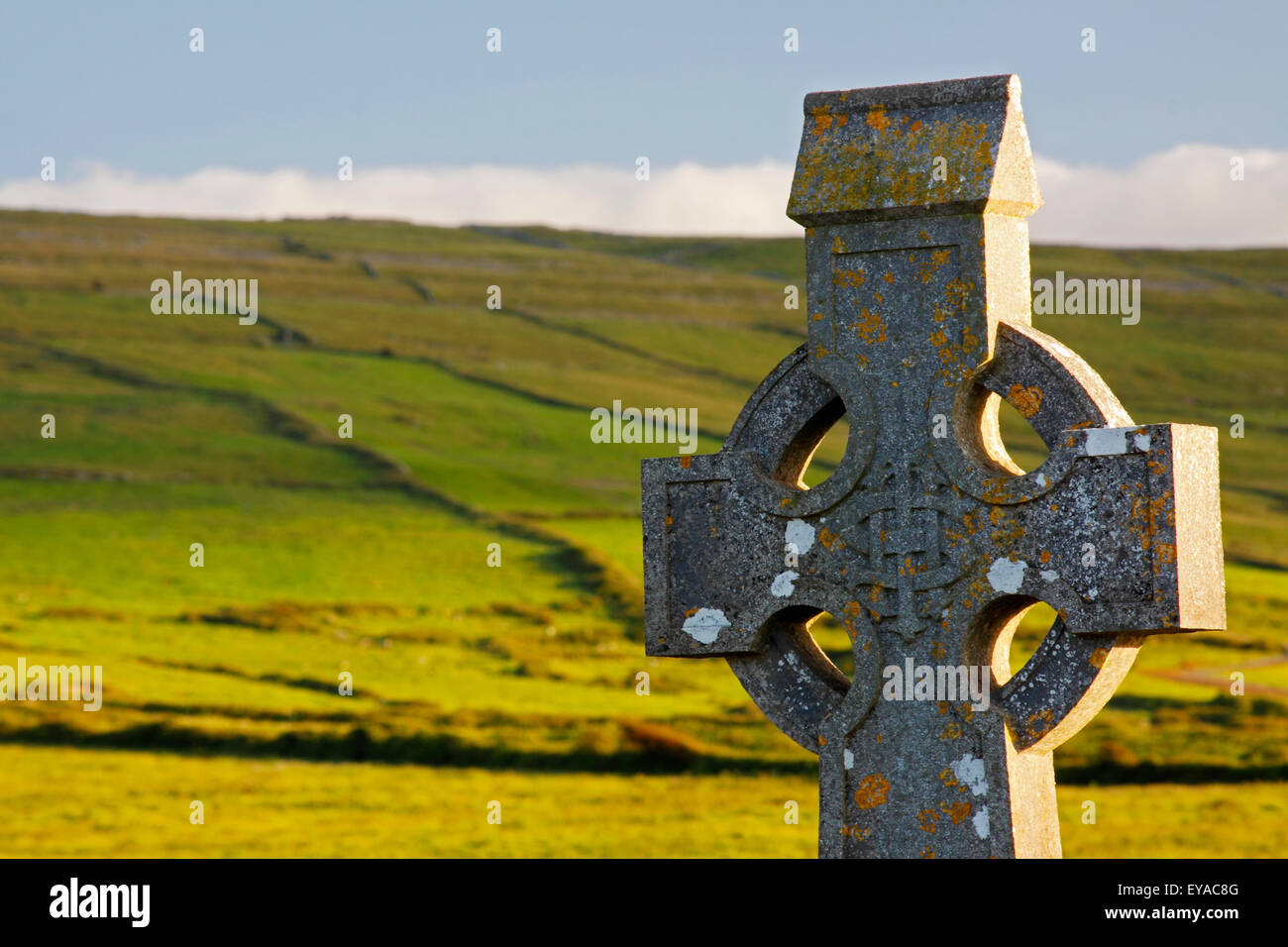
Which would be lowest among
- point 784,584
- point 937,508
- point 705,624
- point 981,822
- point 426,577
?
point 981,822

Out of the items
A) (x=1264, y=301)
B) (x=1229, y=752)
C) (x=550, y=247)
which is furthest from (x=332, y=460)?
(x=550, y=247)

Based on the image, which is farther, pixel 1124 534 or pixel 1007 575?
pixel 1007 575

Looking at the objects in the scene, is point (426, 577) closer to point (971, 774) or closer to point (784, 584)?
point (784, 584)

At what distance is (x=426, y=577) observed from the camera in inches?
2437

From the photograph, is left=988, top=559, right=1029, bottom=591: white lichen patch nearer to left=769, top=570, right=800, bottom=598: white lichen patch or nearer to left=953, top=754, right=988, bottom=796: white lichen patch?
left=953, top=754, right=988, bottom=796: white lichen patch

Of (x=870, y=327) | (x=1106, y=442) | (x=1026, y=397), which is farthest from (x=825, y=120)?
(x=1106, y=442)

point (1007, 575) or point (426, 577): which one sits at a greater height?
point (426, 577)

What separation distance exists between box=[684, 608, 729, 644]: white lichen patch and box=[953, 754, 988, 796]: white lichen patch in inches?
49.9

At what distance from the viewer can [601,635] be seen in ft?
175

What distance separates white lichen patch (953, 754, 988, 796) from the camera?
25.1ft

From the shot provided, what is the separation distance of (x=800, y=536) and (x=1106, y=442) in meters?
1.50

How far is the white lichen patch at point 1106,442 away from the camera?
24.0 ft

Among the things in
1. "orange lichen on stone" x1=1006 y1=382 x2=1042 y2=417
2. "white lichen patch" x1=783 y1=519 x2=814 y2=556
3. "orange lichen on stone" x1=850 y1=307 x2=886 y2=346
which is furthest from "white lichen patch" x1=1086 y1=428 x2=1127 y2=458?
"white lichen patch" x1=783 y1=519 x2=814 y2=556

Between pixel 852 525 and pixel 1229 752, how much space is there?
105 ft
